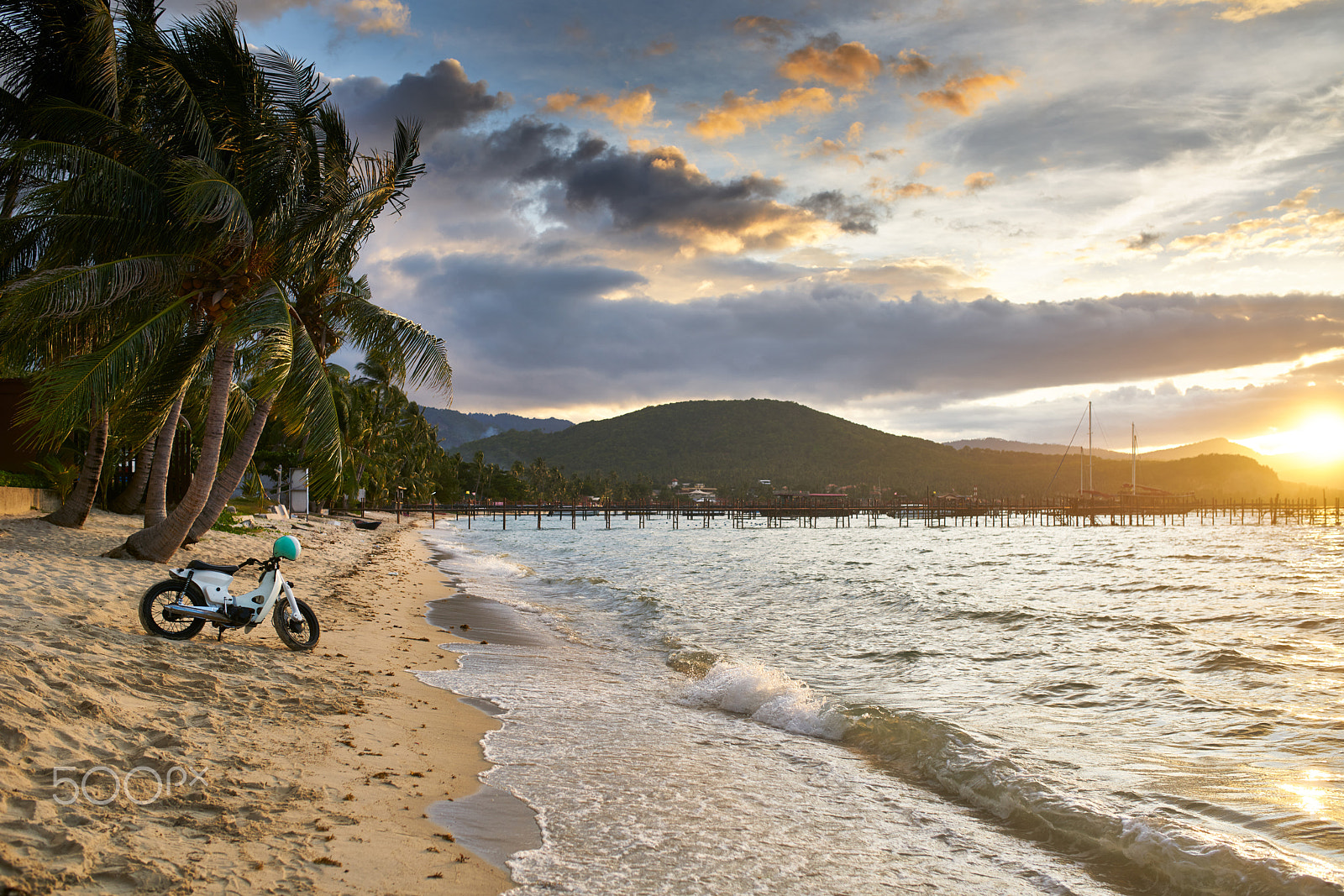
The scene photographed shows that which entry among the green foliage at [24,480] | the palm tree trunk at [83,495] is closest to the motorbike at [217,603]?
the palm tree trunk at [83,495]

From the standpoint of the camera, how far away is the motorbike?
7.96 meters

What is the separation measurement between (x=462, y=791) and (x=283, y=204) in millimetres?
11777

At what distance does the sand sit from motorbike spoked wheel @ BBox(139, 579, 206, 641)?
0.15m

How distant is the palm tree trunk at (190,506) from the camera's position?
1321 centimetres

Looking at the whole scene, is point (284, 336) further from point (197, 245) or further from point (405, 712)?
point (405, 712)

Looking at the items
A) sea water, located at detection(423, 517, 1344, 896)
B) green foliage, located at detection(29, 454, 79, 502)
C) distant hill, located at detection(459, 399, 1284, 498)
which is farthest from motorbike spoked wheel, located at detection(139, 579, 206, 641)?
distant hill, located at detection(459, 399, 1284, 498)

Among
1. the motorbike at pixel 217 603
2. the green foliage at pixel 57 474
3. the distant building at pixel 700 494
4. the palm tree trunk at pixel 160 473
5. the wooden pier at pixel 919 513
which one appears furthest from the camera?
the distant building at pixel 700 494

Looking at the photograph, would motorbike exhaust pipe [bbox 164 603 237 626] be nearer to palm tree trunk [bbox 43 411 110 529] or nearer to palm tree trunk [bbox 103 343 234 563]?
palm tree trunk [bbox 103 343 234 563]

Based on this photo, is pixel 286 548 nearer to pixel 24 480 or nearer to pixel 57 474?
pixel 57 474

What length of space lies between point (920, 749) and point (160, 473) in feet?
51.9

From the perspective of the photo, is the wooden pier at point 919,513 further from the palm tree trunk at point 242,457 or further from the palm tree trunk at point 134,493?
the palm tree trunk at point 242,457

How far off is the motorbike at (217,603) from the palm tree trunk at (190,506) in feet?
17.8

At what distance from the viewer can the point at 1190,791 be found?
626 centimetres

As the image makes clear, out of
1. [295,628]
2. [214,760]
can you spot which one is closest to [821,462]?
[295,628]
